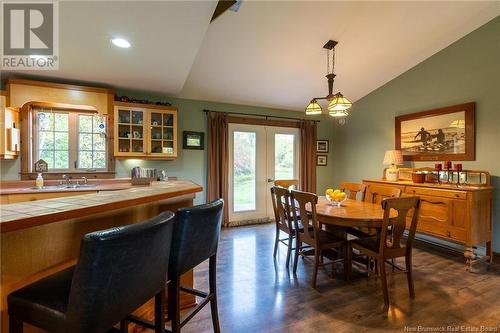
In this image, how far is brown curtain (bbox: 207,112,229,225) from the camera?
452cm

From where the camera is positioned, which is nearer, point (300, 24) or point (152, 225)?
point (152, 225)

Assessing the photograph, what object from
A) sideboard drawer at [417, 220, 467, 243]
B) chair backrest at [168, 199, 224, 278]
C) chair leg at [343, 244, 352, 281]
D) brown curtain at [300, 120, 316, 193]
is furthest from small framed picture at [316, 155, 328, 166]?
chair backrest at [168, 199, 224, 278]

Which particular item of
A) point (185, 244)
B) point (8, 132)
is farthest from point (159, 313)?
point (8, 132)

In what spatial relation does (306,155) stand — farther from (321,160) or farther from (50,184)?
(50,184)

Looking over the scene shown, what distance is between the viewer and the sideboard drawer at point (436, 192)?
2975 mm

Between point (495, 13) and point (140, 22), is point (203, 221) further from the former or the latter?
point (495, 13)

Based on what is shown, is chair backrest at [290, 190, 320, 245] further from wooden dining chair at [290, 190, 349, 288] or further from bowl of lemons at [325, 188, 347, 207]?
bowl of lemons at [325, 188, 347, 207]

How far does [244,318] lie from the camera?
2.03m

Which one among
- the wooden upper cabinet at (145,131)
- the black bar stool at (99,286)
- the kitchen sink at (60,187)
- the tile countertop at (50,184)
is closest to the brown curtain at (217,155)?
the wooden upper cabinet at (145,131)

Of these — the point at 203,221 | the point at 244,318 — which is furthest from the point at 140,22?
the point at 244,318

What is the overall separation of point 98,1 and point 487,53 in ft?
14.4

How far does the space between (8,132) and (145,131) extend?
159cm

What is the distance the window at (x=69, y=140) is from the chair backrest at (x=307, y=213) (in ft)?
9.69

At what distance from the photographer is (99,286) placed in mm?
842
